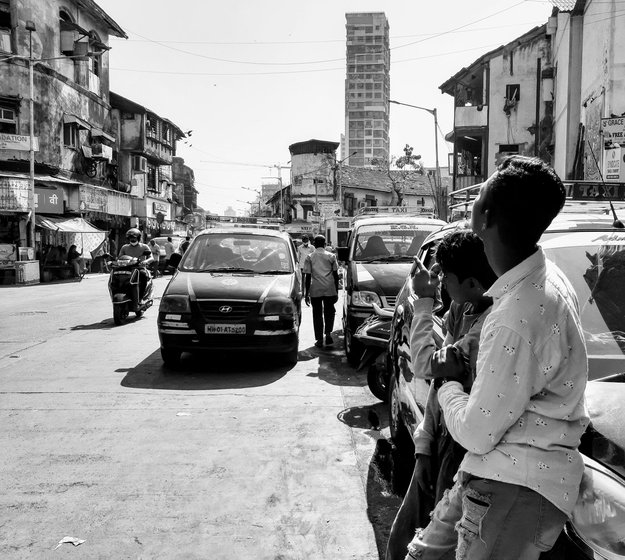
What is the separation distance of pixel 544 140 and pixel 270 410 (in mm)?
26733

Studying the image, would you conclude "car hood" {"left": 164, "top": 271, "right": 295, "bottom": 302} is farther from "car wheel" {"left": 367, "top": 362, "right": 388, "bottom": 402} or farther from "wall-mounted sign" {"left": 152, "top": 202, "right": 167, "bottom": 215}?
"wall-mounted sign" {"left": 152, "top": 202, "right": 167, "bottom": 215}

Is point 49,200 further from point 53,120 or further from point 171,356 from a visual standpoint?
point 171,356

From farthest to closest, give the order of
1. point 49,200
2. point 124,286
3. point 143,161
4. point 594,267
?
point 143,161 < point 49,200 < point 124,286 < point 594,267

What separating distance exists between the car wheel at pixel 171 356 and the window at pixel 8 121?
960 inches

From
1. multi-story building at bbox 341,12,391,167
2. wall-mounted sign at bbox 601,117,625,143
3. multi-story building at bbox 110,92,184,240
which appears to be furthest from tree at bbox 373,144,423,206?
multi-story building at bbox 341,12,391,167

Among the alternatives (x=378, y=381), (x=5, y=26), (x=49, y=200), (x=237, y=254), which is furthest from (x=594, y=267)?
(x=5, y=26)

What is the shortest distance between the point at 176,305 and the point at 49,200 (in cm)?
A: 2350

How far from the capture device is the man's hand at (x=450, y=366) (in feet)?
7.04

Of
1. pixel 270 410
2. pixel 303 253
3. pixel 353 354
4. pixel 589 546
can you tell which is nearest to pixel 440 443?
pixel 589 546

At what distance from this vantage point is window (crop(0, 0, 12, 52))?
28.2m

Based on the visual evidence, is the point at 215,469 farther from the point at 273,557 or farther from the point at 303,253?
the point at 303,253

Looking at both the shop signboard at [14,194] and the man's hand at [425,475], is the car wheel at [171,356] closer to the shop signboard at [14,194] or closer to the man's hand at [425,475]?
the man's hand at [425,475]

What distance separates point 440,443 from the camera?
262cm

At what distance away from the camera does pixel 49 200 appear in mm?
28984
